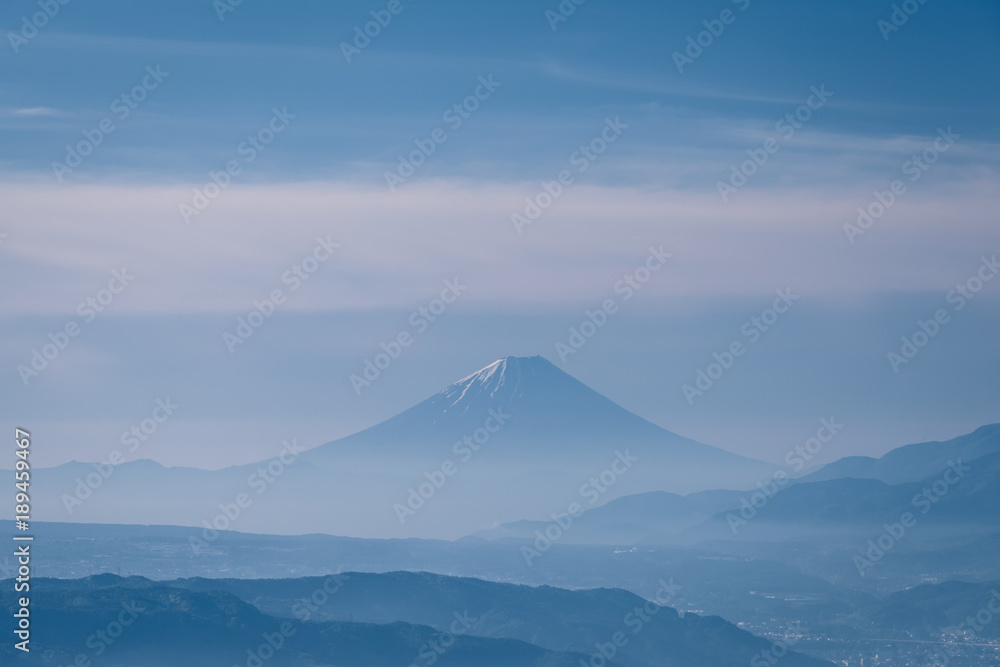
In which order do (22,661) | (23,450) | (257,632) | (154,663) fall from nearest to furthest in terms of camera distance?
(23,450), (22,661), (154,663), (257,632)

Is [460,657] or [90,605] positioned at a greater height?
[90,605]

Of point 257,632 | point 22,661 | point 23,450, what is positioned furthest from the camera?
point 257,632

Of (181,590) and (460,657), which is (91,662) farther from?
(460,657)

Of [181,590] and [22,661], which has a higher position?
[181,590]

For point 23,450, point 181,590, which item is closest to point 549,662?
point 181,590

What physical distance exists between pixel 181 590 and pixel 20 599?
1013 inches

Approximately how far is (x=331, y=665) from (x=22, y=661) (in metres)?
42.1

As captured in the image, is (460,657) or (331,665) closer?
(331,665)

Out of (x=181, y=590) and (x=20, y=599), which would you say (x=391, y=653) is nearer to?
(x=181, y=590)

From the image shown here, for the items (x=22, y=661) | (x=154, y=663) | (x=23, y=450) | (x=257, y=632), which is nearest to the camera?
(x=23, y=450)

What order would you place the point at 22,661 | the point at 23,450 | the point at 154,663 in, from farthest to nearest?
the point at 154,663, the point at 22,661, the point at 23,450

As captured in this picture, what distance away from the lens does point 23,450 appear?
290 feet

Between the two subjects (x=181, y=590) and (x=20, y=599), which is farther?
(x=181, y=590)

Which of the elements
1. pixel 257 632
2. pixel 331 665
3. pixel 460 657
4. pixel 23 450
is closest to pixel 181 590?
pixel 257 632
